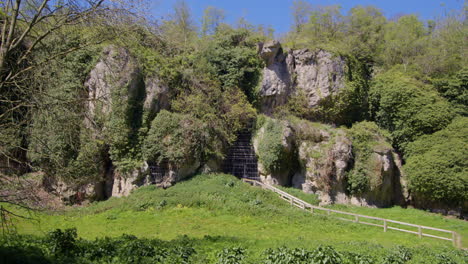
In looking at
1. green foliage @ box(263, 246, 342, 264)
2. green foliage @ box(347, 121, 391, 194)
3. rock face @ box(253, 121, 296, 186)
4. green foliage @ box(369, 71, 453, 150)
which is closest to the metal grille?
rock face @ box(253, 121, 296, 186)

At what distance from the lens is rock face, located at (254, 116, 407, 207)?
21172mm

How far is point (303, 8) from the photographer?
3459 cm

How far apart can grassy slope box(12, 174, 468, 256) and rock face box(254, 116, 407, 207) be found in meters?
1.81

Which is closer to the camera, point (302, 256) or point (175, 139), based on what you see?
point (302, 256)

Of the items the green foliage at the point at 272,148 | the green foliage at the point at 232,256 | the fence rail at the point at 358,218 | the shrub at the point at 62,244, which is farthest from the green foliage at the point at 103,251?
the green foliage at the point at 272,148

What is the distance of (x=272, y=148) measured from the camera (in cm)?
2162

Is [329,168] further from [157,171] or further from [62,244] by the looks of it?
[62,244]

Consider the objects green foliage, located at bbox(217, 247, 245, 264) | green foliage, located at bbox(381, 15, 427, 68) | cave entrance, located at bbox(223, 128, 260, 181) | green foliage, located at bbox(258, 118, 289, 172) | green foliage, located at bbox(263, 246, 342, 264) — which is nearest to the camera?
green foliage, located at bbox(263, 246, 342, 264)

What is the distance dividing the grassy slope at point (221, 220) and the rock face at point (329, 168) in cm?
181

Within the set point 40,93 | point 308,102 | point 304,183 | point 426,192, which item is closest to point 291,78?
point 308,102

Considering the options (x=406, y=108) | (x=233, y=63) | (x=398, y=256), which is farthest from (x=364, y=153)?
(x=398, y=256)

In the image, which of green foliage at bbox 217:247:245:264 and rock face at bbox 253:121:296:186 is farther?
rock face at bbox 253:121:296:186

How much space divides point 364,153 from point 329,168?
265 centimetres

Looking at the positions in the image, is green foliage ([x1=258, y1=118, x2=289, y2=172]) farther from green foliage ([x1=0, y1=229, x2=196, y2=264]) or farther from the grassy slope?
green foliage ([x1=0, y1=229, x2=196, y2=264])
